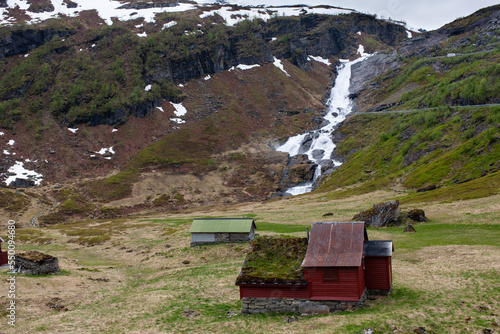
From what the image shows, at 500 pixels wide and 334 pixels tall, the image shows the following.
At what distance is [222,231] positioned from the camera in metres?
55.6

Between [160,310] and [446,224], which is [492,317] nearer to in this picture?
[160,310]

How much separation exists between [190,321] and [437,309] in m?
16.5

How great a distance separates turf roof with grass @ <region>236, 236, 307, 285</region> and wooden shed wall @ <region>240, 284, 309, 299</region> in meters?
0.43

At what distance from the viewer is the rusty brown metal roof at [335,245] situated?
27.6 m

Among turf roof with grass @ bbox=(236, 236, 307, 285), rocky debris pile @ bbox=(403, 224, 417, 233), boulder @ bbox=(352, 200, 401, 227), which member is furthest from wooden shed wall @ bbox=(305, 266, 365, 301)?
boulder @ bbox=(352, 200, 401, 227)

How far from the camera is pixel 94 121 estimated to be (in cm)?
17100

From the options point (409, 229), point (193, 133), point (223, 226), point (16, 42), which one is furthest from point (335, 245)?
point (16, 42)

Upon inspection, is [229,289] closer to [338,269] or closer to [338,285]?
[338,285]

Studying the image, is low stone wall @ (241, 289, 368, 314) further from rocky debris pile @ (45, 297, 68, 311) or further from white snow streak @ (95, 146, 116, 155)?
white snow streak @ (95, 146, 116, 155)

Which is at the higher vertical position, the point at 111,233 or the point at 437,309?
the point at 437,309

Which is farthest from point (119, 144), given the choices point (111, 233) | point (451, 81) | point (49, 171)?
point (451, 81)

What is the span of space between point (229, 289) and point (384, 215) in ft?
107

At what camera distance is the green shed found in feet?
182

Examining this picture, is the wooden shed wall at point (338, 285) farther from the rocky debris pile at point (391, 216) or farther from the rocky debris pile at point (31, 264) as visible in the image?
the rocky debris pile at point (391, 216)
